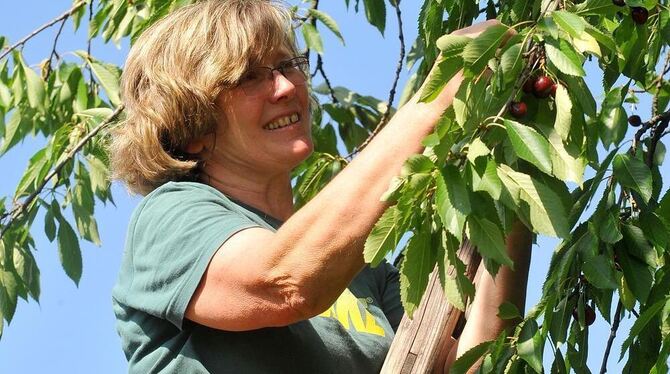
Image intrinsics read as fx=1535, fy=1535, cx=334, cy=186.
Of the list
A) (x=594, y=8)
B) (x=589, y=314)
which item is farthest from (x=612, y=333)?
(x=594, y=8)

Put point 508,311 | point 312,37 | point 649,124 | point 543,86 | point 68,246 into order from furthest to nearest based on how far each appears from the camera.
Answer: point 68,246, point 312,37, point 649,124, point 508,311, point 543,86

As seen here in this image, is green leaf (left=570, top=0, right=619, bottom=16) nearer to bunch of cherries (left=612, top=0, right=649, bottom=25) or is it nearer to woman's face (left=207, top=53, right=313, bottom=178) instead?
bunch of cherries (left=612, top=0, right=649, bottom=25)

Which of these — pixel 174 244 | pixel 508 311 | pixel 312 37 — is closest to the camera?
pixel 174 244

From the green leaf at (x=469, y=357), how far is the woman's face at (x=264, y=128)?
0.44 meters

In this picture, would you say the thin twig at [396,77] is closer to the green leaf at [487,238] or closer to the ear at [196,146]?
the ear at [196,146]

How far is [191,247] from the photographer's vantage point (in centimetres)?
230

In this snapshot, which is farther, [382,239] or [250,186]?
[250,186]

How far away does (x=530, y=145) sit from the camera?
2.00 meters

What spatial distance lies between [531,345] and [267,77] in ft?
2.14

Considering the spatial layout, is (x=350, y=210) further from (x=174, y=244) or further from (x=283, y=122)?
(x=283, y=122)

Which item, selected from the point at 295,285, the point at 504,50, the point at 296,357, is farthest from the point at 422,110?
the point at 296,357

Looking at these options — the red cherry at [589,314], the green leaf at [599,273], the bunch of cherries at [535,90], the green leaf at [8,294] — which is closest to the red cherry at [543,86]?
the bunch of cherries at [535,90]

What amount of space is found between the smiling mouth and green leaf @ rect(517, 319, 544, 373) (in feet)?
1.74

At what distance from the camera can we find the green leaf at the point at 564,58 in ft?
6.73
